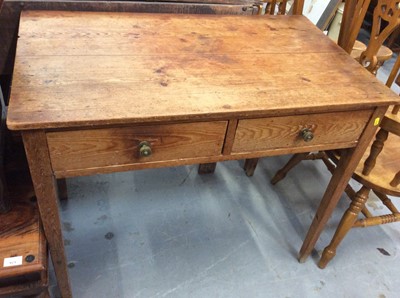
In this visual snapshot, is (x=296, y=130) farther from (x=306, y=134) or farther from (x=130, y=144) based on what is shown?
(x=130, y=144)

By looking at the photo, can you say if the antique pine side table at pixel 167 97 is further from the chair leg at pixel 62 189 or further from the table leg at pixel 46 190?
the chair leg at pixel 62 189

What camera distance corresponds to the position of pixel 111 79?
87cm

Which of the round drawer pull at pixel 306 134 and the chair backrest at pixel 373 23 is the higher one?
the chair backrest at pixel 373 23

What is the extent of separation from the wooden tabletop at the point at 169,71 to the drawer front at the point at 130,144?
5cm

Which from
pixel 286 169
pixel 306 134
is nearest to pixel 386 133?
pixel 306 134

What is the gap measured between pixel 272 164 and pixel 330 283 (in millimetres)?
675

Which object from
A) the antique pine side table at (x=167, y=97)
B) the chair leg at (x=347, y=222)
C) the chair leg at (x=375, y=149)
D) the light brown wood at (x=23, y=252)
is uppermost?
the antique pine side table at (x=167, y=97)

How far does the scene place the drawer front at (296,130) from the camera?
924 mm

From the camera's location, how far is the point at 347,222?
1.33 m

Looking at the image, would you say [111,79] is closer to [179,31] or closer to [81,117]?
Answer: [81,117]

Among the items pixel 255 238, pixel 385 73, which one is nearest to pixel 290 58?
pixel 255 238

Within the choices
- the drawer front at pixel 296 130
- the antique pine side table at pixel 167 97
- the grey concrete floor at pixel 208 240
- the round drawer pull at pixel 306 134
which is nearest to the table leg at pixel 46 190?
the antique pine side table at pixel 167 97

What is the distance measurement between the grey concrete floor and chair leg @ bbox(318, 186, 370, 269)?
7cm

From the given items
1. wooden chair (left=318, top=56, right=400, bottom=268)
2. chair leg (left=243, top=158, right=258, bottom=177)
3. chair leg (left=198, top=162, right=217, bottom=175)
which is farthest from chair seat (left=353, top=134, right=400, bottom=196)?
chair leg (left=198, top=162, right=217, bottom=175)
